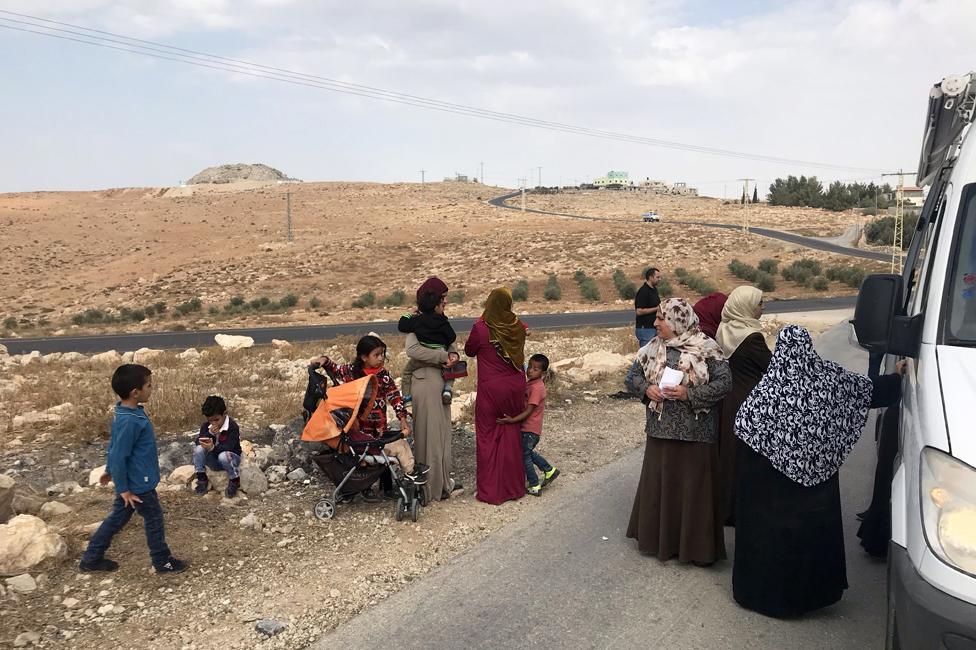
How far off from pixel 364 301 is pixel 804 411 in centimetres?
3320

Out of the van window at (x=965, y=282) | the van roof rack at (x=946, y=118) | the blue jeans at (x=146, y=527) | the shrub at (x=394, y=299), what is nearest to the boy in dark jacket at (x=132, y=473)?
the blue jeans at (x=146, y=527)

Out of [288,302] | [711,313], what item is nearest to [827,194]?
[288,302]

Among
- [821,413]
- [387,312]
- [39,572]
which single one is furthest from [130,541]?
[387,312]

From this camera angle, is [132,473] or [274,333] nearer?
[132,473]

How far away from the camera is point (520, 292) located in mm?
35281

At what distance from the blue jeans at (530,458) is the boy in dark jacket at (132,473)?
285 centimetres

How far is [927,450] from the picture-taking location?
2.66 meters

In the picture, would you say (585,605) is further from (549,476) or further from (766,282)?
(766,282)

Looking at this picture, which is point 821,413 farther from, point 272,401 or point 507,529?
point 272,401

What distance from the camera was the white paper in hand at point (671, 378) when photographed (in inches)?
187

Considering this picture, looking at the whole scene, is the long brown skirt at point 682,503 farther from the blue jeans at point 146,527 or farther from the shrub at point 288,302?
the shrub at point 288,302

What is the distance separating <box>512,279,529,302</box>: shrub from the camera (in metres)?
34.8

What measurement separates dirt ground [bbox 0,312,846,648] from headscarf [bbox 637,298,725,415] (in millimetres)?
1854

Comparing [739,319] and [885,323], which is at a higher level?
[885,323]
